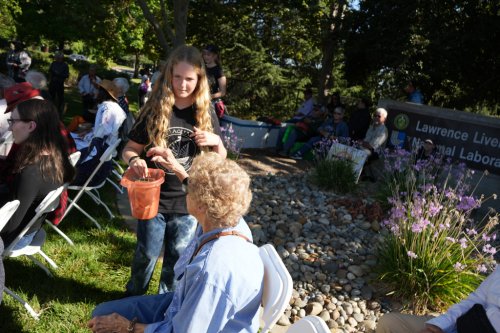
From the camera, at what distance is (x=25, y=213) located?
279cm

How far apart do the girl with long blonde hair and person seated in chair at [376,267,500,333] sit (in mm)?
1510

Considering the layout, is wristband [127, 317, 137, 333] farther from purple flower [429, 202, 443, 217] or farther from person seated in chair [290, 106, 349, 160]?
person seated in chair [290, 106, 349, 160]

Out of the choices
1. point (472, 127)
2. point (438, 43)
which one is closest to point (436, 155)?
point (472, 127)

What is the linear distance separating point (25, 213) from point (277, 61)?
54.5 ft

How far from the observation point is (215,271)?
4.96ft

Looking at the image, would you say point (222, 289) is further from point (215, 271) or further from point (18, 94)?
point (18, 94)

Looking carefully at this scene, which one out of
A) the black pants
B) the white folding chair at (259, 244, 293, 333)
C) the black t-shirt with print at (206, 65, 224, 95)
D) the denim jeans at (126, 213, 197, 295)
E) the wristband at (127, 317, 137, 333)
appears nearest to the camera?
the white folding chair at (259, 244, 293, 333)

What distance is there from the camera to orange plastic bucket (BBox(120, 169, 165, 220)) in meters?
2.25

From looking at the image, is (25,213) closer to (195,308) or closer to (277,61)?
A: (195,308)

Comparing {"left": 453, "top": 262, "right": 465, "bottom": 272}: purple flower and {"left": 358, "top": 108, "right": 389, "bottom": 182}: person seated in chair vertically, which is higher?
{"left": 358, "top": 108, "right": 389, "bottom": 182}: person seated in chair

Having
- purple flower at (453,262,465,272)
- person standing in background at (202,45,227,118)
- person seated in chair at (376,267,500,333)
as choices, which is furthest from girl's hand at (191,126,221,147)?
person standing in background at (202,45,227,118)

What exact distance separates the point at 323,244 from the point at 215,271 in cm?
312

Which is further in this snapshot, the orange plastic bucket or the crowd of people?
the orange plastic bucket

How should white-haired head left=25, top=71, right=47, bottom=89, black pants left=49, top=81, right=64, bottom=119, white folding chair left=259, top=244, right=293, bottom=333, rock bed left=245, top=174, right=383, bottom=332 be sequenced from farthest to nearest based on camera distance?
black pants left=49, top=81, right=64, bottom=119, white-haired head left=25, top=71, right=47, bottom=89, rock bed left=245, top=174, right=383, bottom=332, white folding chair left=259, top=244, right=293, bottom=333
